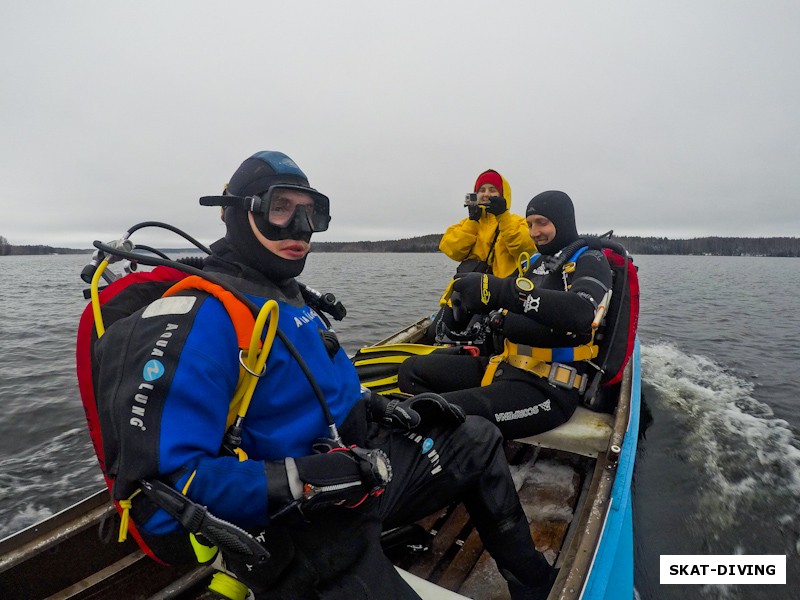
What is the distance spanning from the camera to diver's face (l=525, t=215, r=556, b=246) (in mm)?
4008

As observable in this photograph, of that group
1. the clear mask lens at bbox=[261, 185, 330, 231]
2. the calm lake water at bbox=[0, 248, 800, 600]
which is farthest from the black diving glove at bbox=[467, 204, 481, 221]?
the clear mask lens at bbox=[261, 185, 330, 231]

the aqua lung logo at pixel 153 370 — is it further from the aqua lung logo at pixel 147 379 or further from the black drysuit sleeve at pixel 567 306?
the black drysuit sleeve at pixel 567 306

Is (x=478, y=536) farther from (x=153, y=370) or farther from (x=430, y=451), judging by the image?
(x=153, y=370)

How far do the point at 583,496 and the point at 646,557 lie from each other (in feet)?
5.28

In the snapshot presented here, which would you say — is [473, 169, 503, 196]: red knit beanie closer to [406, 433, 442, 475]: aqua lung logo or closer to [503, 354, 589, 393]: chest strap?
[503, 354, 589, 393]: chest strap

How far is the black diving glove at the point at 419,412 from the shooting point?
8.08 ft

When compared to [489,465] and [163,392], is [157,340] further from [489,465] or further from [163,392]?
[489,465]

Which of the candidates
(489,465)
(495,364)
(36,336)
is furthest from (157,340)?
Result: (36,336)

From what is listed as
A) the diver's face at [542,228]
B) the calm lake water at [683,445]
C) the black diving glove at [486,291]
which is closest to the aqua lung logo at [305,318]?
the black diving glove at [486,291]

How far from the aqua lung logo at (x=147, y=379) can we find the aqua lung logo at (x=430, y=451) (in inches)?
57.4

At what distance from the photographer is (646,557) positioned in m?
4.30

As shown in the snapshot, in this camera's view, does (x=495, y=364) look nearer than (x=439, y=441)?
No

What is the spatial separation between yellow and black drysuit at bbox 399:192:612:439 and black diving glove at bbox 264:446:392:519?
203cm

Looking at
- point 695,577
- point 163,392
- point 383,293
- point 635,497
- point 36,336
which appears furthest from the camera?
point 383,293
